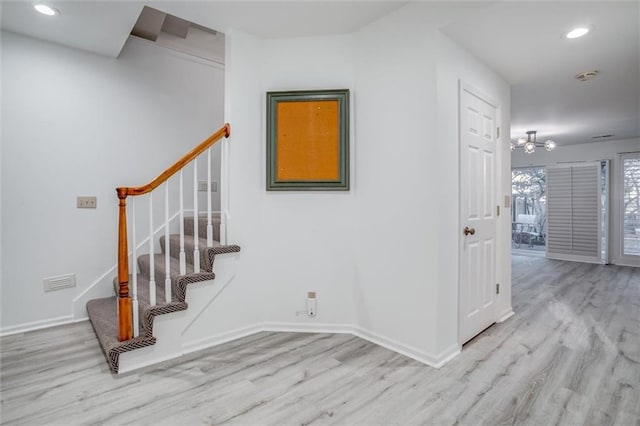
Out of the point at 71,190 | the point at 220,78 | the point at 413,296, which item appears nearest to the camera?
the point at 413,296

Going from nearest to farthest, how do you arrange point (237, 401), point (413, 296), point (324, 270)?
point (237, 401) < point (413, 296) < point (324, 270)

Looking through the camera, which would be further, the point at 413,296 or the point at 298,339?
the point at 298,339

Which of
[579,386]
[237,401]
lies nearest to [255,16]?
[237,401]

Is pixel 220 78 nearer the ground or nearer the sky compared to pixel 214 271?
nearer the sky

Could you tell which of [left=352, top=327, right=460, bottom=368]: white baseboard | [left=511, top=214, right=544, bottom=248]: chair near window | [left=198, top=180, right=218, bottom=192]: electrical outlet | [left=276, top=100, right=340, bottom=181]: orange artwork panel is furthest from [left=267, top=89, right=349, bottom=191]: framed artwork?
[left=511, top=214, right=544, bottom=248]: chair near window

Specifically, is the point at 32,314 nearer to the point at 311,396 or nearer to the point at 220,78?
the point at 311,396

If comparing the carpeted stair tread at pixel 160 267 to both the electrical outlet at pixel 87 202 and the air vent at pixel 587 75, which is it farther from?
the air vent at pixel 587 75

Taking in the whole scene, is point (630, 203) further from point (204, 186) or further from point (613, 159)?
point (204, 186)

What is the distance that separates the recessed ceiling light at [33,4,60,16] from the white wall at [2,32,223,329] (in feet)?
1.86

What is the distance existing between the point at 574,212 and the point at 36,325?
8496 millimetres

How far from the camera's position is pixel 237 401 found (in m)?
1.82

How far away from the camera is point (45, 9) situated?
7.82 ft

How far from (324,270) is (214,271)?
0.91 meters

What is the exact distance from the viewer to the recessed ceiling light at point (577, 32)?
231 centimetres
